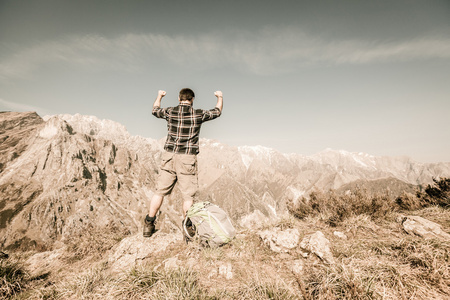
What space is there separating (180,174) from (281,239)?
263 cm

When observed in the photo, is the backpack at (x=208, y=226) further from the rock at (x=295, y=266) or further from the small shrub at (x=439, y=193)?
the small shrub at (x=439, y=193)

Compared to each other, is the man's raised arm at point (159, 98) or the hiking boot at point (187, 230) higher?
the man's raised arm at point (159, 98)

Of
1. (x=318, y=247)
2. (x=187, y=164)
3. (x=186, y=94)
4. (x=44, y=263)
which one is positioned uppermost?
(x=186, y=94)

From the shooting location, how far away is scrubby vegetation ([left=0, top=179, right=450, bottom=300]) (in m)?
2.27

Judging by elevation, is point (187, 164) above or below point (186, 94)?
below

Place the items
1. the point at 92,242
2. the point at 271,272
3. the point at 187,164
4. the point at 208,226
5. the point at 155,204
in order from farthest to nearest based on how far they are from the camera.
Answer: the point at 92,242 → the point at 155,204 → the point at 187,164 → the point at 208,226 → the point at 271,272

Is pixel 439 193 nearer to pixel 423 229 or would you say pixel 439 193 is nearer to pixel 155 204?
pixel 423 229

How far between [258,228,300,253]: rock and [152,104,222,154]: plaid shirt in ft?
8.45

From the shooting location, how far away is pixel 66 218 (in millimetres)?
127562

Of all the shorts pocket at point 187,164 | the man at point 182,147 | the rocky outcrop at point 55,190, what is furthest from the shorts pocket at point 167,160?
the rocky outcrop at point 55,190

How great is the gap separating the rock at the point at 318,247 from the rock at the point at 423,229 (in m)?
2.10

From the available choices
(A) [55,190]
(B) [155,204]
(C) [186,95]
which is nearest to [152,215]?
(B) [155,204]

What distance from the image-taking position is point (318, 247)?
3494mm

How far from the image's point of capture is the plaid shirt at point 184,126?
4.42 metres
